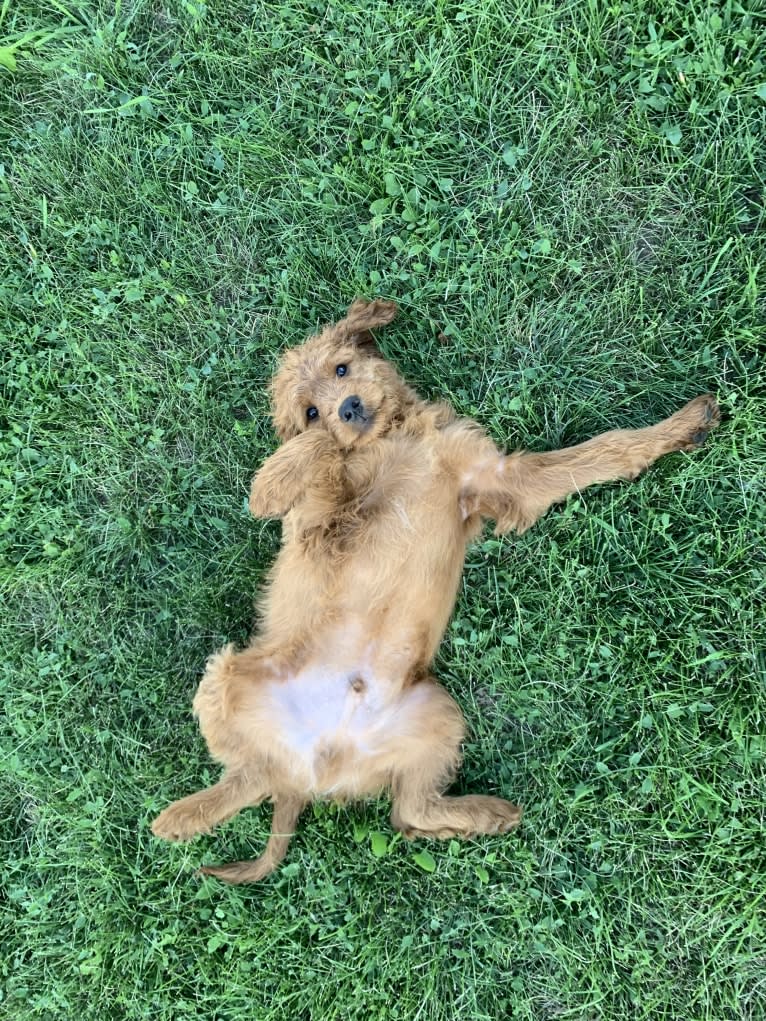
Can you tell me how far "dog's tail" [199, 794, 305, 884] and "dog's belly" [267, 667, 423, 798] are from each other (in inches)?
14.2

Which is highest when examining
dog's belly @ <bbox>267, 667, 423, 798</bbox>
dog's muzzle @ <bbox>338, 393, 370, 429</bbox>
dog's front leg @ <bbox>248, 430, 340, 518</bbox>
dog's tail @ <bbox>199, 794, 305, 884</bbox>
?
dog's muzzle @ <bbox>338, 393, 370, 429</bbox>

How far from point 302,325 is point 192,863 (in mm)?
3097

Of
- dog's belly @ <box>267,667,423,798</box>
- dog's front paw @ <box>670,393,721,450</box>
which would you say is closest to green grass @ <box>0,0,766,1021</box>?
dog's front paw @ <box>670,393,721,450</box>

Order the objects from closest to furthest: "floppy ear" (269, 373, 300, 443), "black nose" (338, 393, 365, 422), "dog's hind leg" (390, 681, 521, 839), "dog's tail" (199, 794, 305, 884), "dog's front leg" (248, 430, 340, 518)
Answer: "dog's front leg" (248, 430, 340, 518)
"black nose" (338, 393, 365, 422)
"dog's hind leg" (390, 681, 521, 839)
"floppy ear" (269, 373, 300, 443)
"dog's tail" (199, 794, 305, 884)

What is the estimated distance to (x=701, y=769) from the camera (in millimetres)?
3369

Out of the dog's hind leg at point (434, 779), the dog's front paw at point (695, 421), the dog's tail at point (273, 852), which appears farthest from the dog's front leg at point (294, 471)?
the dog's front paw at point (695, 421)

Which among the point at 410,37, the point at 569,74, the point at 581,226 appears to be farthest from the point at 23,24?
the point at 581,226

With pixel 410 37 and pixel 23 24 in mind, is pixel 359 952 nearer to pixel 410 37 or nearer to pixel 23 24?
pixel 410 37

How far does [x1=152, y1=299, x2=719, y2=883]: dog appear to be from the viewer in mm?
3158

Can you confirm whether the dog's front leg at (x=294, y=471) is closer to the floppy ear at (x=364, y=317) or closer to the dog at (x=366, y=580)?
the dog at (x=366, y=580)

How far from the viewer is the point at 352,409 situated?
3227mm

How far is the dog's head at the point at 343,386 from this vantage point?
3.25 m

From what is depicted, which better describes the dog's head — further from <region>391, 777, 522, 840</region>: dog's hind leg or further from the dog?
<region>391, 777, 522, 840</region>: dog's hind leg

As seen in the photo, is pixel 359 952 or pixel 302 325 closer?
pixel 359 952
